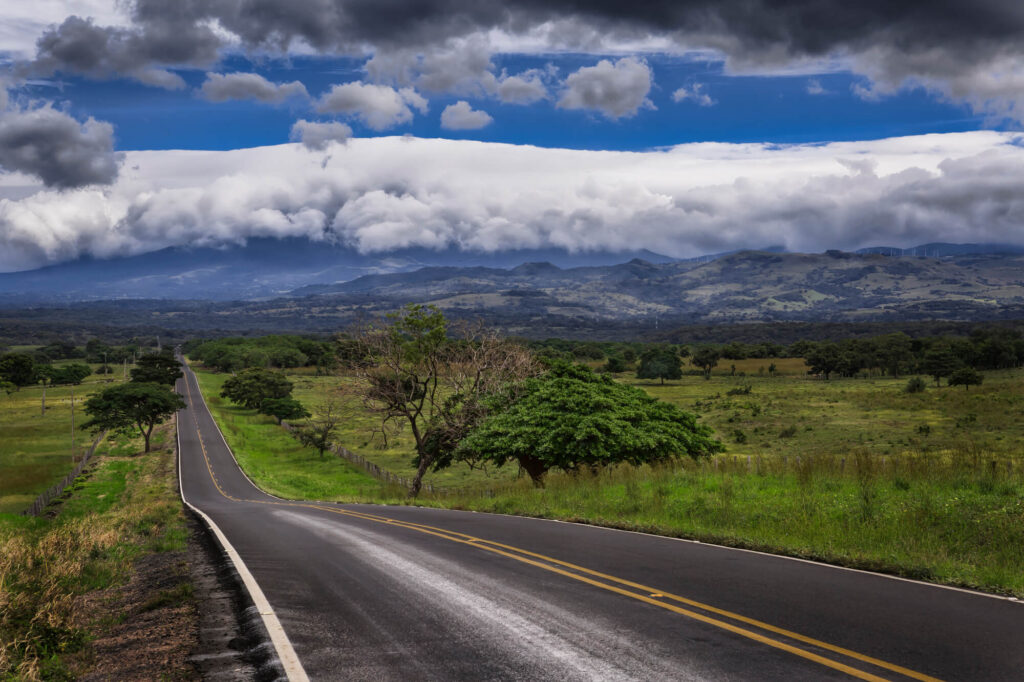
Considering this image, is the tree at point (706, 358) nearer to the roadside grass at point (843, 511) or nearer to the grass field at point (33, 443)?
the grass field at point (33, 443)

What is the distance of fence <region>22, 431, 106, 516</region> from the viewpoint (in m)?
46.4

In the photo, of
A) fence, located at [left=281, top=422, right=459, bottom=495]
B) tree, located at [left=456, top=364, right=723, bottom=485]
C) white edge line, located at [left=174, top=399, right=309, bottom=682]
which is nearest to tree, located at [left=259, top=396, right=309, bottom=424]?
fence, located at [left=281, top=422, right=459, bottom=495]

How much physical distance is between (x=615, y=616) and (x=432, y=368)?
26.7m

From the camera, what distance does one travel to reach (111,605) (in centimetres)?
1082

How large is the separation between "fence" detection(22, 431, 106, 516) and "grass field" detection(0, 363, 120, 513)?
4.33ft

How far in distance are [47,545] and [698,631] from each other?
1328 centimetres

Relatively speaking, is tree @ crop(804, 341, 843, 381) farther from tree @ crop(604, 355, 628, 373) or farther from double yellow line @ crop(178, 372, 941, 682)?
double yellow line @ crop(178, 372, 941, 682)

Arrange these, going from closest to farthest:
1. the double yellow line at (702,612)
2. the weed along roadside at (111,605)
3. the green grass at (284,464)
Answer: the double yellow line at (702,612), the weed along roadside at (111,605), the green grass at (284,464)

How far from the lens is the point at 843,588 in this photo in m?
9.23

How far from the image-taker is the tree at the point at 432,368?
111ft

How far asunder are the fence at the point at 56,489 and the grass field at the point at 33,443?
1.32 metres

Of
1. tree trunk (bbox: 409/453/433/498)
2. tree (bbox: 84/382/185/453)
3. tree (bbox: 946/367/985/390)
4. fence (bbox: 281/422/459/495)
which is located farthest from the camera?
tree (bbox: 946/367/985/390)

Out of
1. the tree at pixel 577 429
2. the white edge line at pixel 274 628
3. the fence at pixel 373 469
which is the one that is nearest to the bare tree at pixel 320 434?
the fence at pixel 373 469

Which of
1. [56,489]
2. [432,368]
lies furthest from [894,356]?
[56,489]
